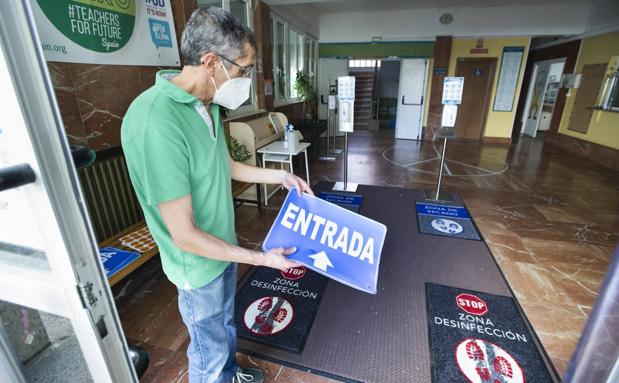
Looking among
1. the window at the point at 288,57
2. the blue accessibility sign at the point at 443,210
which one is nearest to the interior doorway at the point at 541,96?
the window at the point at 288,57

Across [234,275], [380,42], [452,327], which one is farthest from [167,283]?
[380,42]

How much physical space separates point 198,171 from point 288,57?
570cm

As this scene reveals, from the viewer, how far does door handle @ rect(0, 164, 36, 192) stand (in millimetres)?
427

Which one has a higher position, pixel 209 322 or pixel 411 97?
pixel 411 97

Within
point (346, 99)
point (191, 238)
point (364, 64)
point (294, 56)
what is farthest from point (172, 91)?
point (364, 64)

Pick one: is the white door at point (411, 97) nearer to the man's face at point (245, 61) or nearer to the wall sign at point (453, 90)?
the wall sign at point (453, 90)

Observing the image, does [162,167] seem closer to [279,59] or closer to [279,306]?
[279,306]

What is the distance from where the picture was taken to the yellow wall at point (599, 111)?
5.31 meters

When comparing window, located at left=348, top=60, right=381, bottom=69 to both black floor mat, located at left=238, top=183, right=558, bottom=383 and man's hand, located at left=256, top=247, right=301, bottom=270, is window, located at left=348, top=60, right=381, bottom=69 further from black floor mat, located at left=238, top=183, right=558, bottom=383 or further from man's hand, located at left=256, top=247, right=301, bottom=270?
man's hand, located at left=256, top=247, right=301, bottom=270

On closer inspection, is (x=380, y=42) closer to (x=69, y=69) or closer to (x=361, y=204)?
(x=361, y=204)

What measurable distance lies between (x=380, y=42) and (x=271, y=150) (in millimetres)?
5402

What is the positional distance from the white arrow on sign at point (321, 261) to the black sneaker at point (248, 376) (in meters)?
0.76

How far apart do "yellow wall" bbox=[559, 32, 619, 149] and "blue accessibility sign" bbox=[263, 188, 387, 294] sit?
6.47 m

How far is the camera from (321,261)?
3.52 ft
